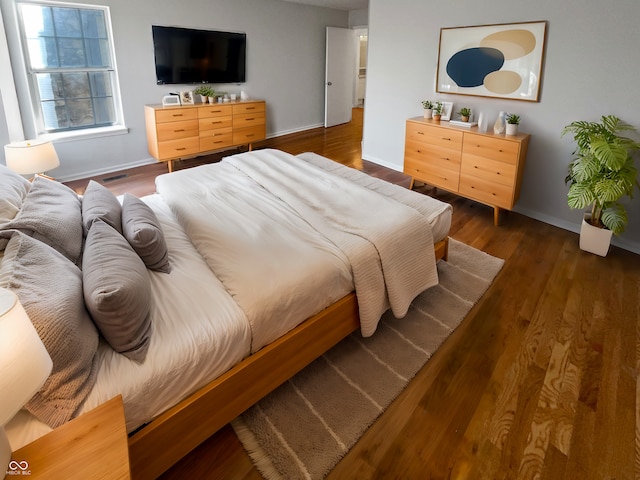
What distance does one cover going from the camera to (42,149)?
2701 mm

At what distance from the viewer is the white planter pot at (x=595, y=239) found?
2.96m

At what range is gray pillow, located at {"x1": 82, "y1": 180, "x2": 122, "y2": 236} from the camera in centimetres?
176

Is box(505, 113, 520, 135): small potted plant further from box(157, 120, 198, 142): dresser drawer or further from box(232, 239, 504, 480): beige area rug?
box(157, 120, 198, 142): dresser drawer

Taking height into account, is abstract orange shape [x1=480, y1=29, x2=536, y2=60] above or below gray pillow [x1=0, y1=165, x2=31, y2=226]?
above

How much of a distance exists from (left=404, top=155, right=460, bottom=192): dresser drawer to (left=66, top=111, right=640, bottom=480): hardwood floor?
1220mm

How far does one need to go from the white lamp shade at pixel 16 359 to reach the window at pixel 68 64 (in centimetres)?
443

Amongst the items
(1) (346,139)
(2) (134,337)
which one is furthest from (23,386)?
(1) (346,139)

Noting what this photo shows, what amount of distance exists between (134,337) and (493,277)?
2.40 metres

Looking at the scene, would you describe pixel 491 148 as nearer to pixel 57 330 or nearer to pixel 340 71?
pixel 57 330

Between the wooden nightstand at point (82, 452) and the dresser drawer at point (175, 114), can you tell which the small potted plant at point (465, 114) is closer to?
the dresser drawer at point (175, 114)

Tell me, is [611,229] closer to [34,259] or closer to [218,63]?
[34,259]

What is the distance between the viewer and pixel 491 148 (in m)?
3.46

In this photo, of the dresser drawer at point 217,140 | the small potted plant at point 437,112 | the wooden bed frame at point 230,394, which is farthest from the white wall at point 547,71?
the wooden bed frame at point 230,394

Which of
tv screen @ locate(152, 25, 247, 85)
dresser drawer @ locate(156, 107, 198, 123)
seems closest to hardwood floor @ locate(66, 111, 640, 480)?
dresser drawer @ locate(156, 107, 198, 123)
